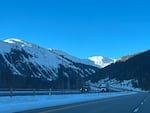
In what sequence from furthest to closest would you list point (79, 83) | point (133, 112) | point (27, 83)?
point (79, 83) < point (27, 83) < point (133, 112)

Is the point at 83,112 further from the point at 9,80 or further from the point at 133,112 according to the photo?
the point at 9,80

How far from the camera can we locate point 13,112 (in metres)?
22.1

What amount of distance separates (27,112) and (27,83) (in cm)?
9641

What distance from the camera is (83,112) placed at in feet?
73.2

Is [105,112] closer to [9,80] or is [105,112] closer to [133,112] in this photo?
[133,112]

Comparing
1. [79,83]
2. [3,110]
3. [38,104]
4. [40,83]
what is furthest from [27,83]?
[3,110]

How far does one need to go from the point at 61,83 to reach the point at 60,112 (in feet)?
325

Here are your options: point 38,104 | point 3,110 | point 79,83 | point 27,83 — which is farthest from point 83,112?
point 79,83

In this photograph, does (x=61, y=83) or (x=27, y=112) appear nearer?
(x=27, y=112)

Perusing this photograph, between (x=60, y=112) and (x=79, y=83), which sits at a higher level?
(x=79, y=83)

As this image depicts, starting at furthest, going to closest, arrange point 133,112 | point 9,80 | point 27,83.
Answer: point 27,83 < point 9,80 < point 133,112

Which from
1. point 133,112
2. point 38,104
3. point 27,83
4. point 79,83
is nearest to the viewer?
point 133,112

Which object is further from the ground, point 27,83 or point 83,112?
point 27,83

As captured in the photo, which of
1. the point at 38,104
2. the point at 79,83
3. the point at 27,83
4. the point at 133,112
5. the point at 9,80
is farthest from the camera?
the point at 79,83
